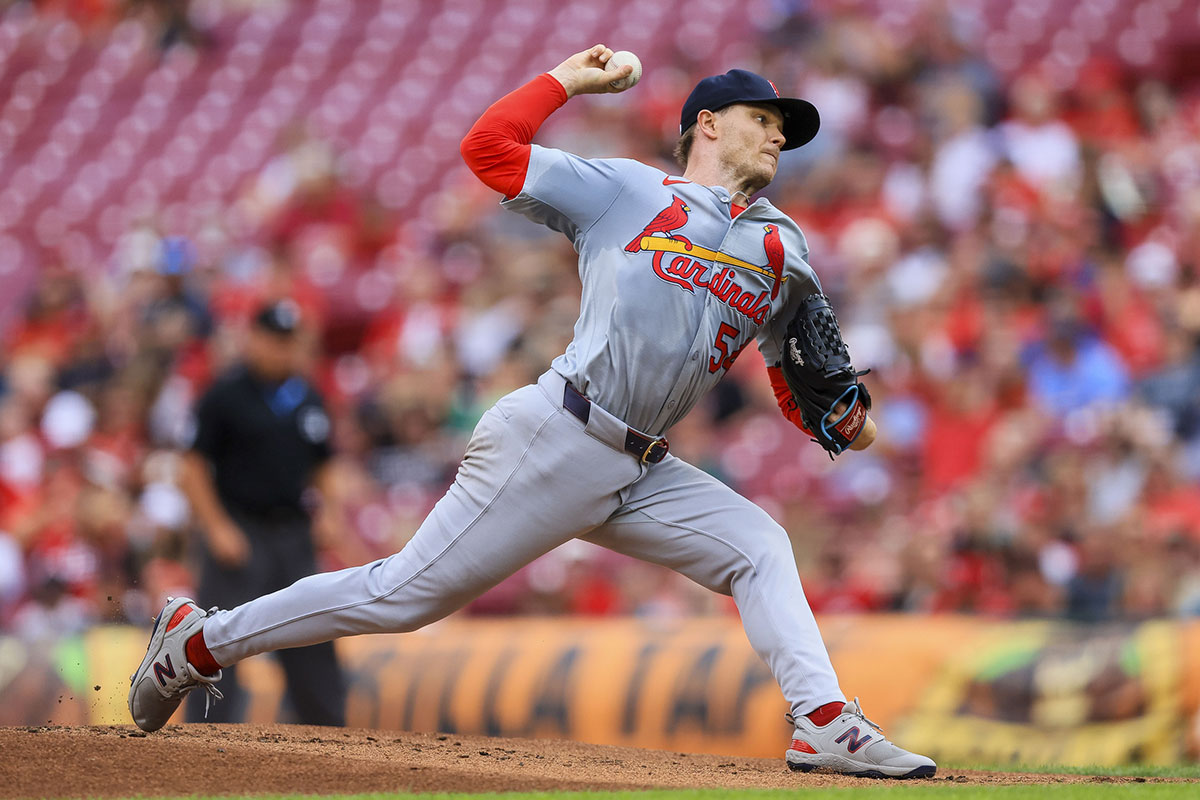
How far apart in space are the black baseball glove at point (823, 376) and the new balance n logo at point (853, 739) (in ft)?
2.80

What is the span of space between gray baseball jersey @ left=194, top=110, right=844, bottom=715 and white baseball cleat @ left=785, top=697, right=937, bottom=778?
2.8 inches

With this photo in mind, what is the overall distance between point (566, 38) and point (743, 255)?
33.8 ft

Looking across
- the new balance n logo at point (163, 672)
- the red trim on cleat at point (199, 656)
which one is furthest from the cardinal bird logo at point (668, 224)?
the new balance n logo at point (163, 672)

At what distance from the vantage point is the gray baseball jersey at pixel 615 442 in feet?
13.0

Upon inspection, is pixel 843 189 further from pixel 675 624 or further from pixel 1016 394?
pixel 675 624

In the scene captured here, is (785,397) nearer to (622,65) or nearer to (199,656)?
(622,65)

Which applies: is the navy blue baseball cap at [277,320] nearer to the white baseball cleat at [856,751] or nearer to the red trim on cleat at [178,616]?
the red trim on cleat at [178,616]

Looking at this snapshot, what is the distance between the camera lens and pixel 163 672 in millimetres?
4312

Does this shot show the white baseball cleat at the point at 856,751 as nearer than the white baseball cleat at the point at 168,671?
Yes

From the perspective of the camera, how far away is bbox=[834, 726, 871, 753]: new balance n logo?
13.1 feet

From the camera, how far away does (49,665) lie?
714cm

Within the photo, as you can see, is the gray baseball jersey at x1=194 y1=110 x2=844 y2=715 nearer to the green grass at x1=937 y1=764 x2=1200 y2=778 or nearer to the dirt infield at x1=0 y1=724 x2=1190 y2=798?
the dirt infield at x1=0 y1=724 x2=1190 y2=798

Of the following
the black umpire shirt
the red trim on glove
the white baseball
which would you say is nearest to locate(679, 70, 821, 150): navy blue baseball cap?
the white baseball

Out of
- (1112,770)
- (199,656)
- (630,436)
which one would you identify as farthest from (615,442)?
(1112,770)
